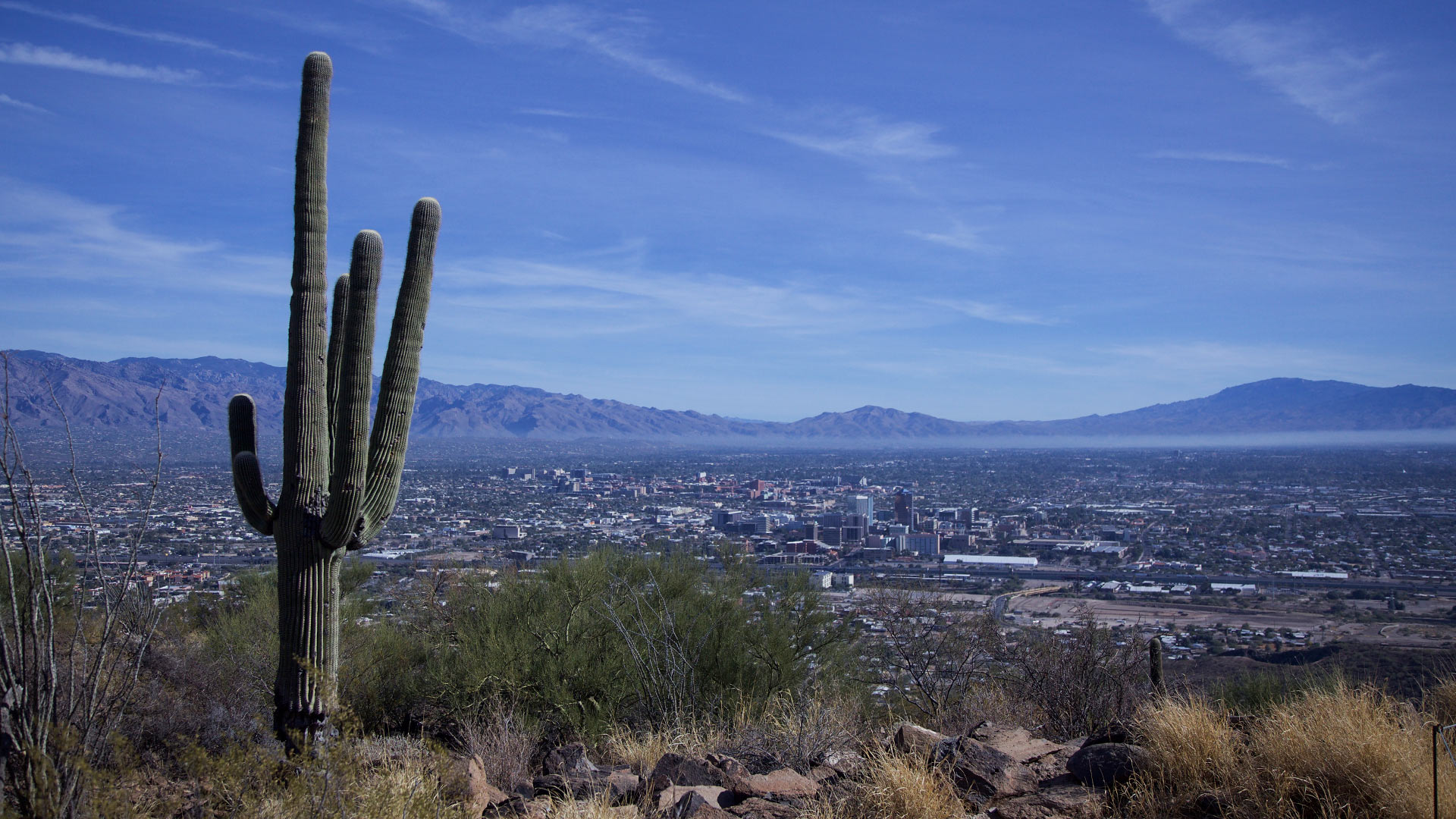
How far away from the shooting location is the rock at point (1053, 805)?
19.5 ft

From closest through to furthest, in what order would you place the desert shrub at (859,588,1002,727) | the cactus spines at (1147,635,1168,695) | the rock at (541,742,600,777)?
the rock at (541,742,600,777) < the cactus spines at (1147,635,1168,695) < the desert shrub at (859,588,1002,727)

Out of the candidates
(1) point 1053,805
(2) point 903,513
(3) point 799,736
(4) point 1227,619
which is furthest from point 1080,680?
(2) point 903,513

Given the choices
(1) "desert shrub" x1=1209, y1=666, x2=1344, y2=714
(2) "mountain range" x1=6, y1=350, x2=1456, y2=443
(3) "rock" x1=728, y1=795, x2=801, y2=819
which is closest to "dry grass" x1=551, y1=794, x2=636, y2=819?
(3) "rock" x1=728, y1=795, x2=801, y2=819

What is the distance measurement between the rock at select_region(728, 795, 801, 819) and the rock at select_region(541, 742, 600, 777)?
1.32 meters

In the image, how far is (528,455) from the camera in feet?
307

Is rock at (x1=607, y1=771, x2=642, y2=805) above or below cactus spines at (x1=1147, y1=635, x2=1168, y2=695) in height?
below

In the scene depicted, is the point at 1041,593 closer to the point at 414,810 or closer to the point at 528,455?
the point at 414,810

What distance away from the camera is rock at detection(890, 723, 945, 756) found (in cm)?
691

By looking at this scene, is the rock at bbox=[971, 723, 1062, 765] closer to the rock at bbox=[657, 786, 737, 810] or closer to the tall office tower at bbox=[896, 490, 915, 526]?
the rock at bbox=[657, 786, 737, 810]

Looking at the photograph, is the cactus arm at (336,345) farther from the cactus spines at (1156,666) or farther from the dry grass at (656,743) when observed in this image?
the cactus spines at (1156,666)

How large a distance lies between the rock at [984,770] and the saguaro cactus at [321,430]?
4.29m

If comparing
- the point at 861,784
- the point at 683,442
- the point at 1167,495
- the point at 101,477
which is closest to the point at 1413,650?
the point at 861,784

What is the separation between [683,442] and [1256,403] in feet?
353

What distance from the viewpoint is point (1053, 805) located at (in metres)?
6.11
